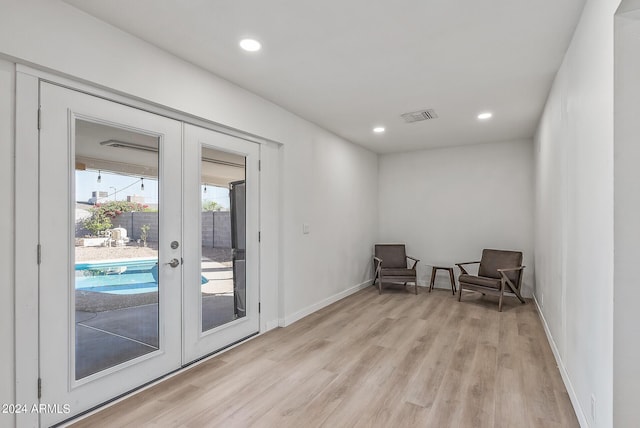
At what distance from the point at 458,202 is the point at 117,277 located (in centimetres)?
538

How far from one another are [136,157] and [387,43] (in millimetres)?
2138

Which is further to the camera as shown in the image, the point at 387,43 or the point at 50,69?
the point at 387,43

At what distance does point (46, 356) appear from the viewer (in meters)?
1.93

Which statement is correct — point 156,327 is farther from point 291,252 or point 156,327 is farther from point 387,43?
point 387,43

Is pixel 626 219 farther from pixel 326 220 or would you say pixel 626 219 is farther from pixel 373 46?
pixel 326 220

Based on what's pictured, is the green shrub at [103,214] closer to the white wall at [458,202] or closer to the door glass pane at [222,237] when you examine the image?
the door glass pane at [222,237]

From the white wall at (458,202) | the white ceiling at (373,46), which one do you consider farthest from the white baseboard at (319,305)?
the white ceiling at (373,46)

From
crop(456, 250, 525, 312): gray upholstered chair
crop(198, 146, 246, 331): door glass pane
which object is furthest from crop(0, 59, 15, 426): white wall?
crop(456, 250, 525, 312): gray upholstered chair

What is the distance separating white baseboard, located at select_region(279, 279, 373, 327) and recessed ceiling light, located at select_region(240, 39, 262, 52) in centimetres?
289

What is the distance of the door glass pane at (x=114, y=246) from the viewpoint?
7.06ft

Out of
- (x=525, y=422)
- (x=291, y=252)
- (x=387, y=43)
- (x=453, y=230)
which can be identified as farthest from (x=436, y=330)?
(x=387, y=43)

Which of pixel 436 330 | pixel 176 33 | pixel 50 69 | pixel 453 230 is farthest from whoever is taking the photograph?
pixel 453 230

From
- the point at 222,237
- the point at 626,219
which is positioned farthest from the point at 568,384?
the point at 222,237

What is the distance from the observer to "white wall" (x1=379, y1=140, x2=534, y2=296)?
5359mm
